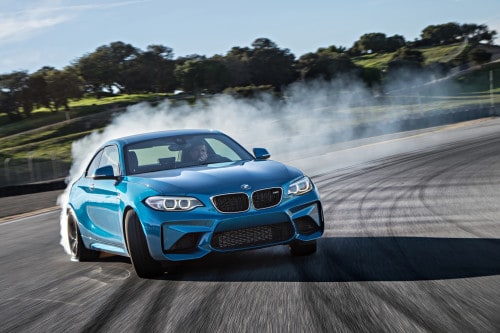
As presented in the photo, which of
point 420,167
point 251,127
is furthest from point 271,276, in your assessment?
point 251,127

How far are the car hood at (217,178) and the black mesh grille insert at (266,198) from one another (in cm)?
5

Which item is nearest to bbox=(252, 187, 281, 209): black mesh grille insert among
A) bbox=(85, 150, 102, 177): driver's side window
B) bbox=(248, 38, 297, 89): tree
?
bbox=(85, 150, 102, 177): driver's side window

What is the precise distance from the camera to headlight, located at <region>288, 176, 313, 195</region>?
23.0 ft

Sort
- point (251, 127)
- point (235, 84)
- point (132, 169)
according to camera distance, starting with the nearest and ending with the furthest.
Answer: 1. point (132, 169)
2. point (251, 127)
3. point (235, 84)

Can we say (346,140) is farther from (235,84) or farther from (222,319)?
(235,84)

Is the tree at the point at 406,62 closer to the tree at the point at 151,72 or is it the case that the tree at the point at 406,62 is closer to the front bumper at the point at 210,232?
the tree at the point at 151,72

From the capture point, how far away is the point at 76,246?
881 centimetres

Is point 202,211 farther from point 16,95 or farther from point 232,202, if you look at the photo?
point 16,95

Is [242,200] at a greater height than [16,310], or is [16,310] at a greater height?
[242,200]

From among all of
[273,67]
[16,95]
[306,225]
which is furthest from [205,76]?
[306,225]

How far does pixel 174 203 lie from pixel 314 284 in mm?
1508

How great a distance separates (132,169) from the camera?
7895mm

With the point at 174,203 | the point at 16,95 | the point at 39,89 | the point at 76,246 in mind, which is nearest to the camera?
the point at 174,203

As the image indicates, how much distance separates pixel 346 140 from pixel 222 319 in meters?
34.2
